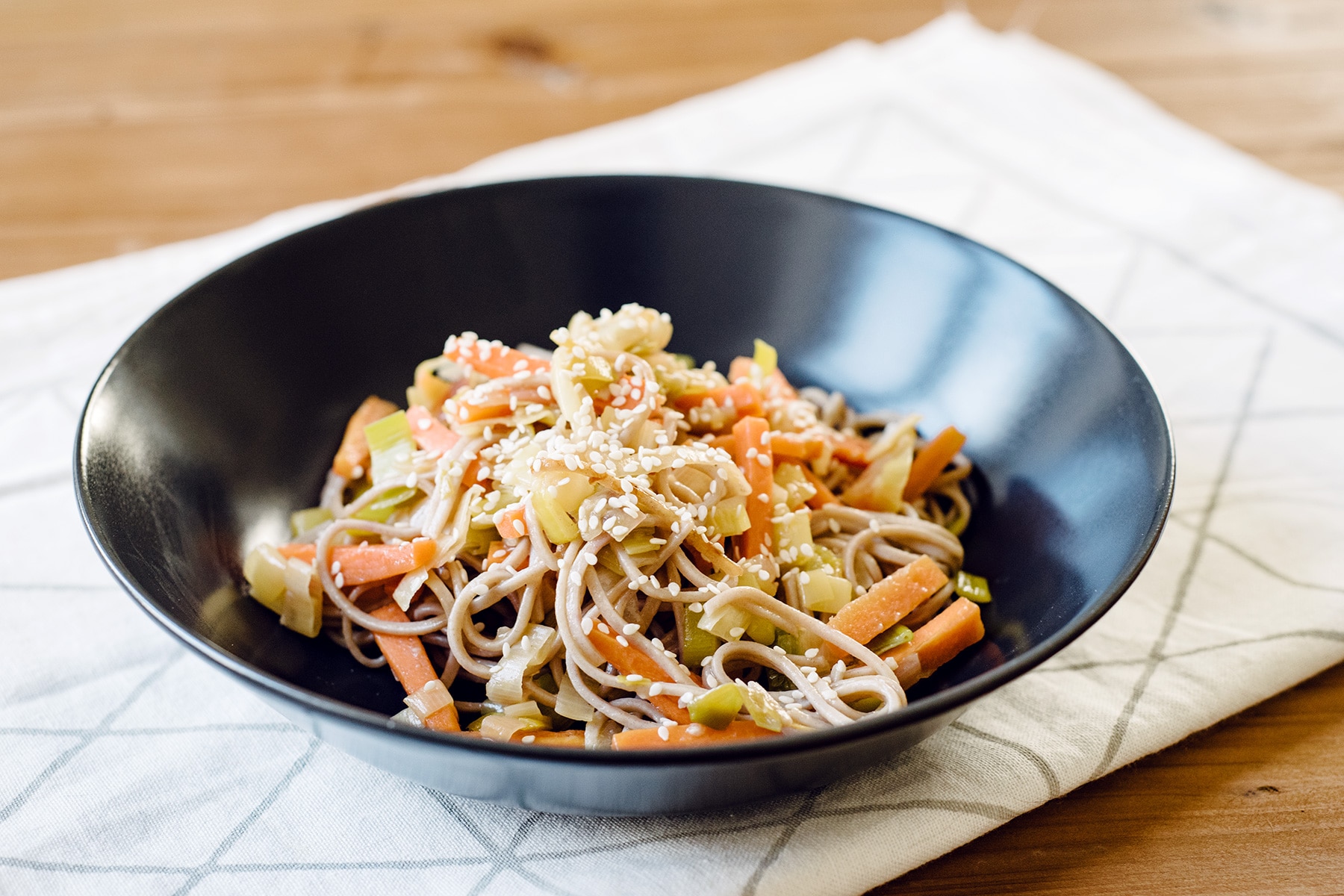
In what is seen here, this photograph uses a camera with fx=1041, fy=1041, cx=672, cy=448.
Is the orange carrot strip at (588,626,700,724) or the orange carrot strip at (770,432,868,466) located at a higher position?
the orange carrot strip at (770,432,868,466)

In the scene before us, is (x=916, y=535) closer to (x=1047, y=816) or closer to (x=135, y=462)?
(x=1047, y=816)

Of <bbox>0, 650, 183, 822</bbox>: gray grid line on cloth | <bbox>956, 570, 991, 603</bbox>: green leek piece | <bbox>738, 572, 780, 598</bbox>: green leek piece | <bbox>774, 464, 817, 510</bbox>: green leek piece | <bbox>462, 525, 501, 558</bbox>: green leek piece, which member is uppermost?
<bbox>774, 464, 817, 510</bbox>: green leek piece

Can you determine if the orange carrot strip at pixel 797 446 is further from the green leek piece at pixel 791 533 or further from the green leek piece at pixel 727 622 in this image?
the green leek piece at pixel 727 622

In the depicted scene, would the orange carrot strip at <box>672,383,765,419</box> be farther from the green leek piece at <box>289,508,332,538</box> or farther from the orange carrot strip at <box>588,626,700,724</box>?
the green leek piece at <box>289,508,332,538</box>

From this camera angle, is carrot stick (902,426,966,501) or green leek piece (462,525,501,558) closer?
green leek piece (462,525,501,558)

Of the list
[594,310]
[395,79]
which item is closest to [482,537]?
[594,310]

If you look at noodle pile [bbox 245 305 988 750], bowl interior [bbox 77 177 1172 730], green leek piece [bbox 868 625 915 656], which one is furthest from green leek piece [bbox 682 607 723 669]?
bowl interior [bbox 77 177 1172 730]

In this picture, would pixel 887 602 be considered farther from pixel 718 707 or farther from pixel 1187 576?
pixel 1187 576

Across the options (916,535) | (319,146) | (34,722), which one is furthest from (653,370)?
(319,146)
